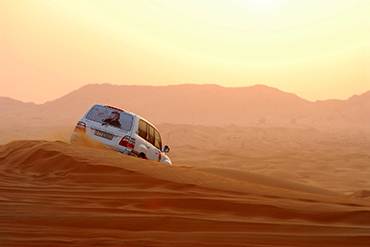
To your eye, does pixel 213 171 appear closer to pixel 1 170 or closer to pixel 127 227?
pixel 1 170

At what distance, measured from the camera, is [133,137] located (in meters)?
9.41

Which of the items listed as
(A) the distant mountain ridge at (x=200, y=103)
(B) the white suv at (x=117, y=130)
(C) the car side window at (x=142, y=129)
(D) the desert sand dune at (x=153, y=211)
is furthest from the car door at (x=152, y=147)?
(A) the distant mountain ridge at (x=200, y=103)

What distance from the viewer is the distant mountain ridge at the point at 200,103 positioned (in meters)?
117

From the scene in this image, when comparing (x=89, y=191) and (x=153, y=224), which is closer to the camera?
(x=153, y=224)

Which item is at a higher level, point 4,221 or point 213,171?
point 213,171

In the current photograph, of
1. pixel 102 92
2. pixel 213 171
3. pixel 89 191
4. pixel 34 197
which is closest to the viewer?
pixel 34 197

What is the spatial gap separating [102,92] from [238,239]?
161409mm

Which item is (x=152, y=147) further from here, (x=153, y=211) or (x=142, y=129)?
(x=153, y=211)

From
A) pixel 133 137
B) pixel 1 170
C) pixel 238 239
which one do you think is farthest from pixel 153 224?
pixel 133 137

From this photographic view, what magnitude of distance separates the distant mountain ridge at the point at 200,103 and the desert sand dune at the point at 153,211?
102 metres

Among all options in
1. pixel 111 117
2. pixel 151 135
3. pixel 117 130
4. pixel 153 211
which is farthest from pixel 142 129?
pixel 153 211

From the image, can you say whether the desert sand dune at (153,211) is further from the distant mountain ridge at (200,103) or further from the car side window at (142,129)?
the distant mountain ridge at (200,103)

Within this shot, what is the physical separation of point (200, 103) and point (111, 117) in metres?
123

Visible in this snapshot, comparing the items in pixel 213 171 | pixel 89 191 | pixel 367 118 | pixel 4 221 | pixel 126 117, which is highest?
pixel 367 118
